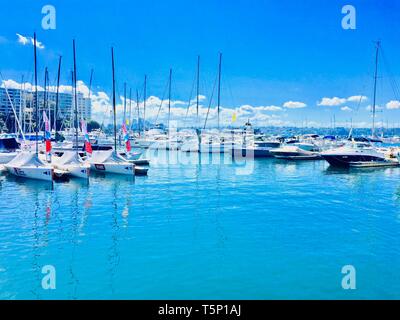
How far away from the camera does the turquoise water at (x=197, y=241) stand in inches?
485

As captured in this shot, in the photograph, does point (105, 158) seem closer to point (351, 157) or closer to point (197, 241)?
point (197, 241)

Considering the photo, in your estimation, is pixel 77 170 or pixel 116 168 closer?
pixel 77 170

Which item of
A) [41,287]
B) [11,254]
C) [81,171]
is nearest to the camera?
[41,287]

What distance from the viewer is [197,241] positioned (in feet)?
56.0

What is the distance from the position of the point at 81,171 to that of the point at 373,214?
2669 centimetres

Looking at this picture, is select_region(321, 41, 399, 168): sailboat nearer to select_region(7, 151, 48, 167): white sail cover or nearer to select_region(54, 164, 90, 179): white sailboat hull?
select_region(54, 164, 90, 179): white sailboat hull

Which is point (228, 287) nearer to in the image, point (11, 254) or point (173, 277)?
point (173, 277)

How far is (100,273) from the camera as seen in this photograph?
1334cm

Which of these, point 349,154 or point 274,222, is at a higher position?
point 349,154

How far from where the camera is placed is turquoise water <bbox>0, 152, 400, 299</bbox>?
40.4ft

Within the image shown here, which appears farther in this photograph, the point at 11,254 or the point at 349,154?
the point at 349,154

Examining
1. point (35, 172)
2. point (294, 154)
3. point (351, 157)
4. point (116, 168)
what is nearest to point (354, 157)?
point (351, 157)

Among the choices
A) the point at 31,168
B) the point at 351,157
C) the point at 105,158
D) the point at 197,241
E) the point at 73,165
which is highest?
the point at 105,158
